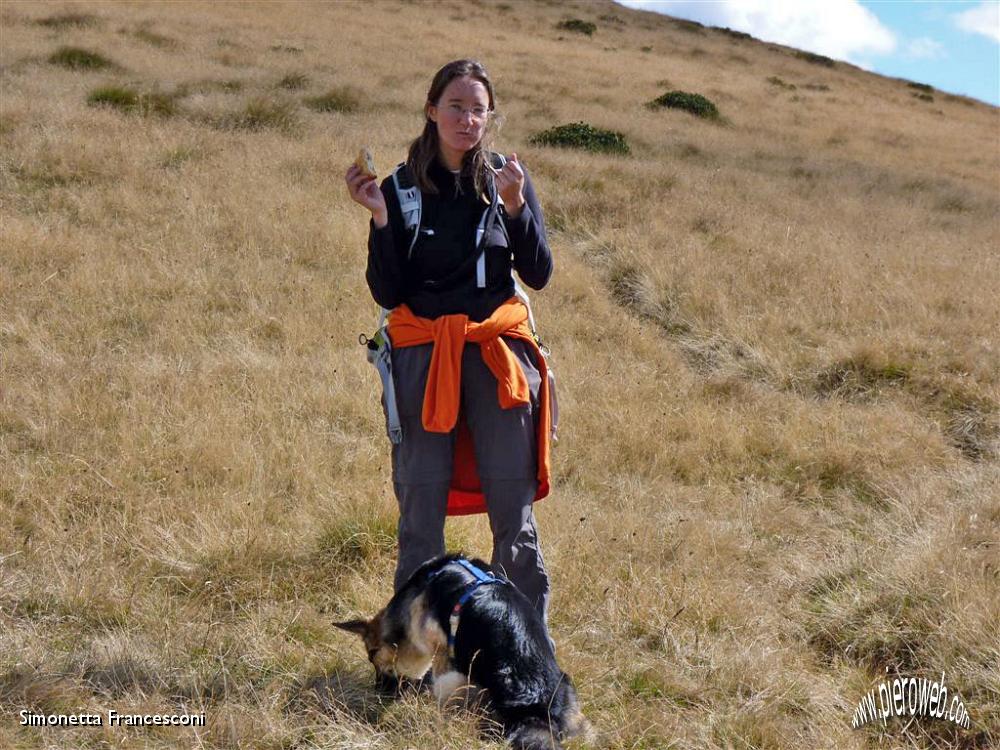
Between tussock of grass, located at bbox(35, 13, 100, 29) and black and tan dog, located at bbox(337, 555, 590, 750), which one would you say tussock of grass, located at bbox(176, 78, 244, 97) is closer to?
tussock of grass, located at bbox(35, 13, 100, 29)

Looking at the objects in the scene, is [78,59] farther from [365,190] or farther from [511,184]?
[511,184]

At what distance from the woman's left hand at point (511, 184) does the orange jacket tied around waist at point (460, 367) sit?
1.18 ft

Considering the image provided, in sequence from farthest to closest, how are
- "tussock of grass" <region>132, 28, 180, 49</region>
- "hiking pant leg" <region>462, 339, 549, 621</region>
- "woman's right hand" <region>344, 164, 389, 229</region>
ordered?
"tussock of grass" <region>132, 28, 180, 49</region>, "hiking pant leg" <region>462, 339, 549, 621</region>, "woman's right hand" <region>344, 164, 389, 229</region>

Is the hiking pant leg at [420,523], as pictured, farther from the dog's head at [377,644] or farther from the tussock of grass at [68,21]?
the tussock of grass at [68,21]

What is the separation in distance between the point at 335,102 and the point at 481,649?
39.7 ft

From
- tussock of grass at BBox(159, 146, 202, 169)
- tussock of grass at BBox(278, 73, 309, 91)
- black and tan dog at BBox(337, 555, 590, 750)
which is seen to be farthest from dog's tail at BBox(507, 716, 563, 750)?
tussock of grass at BBox(278, 73, 309, 91)

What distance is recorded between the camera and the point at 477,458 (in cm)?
294

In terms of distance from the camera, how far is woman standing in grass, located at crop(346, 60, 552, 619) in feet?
9.25

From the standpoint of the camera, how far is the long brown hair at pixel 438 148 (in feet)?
9.20

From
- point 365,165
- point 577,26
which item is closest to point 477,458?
point 365,165

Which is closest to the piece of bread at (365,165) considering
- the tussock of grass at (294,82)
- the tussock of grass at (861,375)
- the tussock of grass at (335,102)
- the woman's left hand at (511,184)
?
the woman's left hand at (511,184)

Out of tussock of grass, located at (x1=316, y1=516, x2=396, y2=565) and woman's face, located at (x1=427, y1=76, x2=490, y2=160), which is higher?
woman's face, located at (x1=427, y1=76, x2=490, y2=160)

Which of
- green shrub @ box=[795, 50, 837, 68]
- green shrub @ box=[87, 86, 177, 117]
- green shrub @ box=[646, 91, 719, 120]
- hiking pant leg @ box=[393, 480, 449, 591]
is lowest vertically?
hiking pant leg @ box=[393, 480, 449, 591]

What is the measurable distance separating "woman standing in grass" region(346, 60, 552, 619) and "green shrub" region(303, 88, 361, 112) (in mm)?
11076
